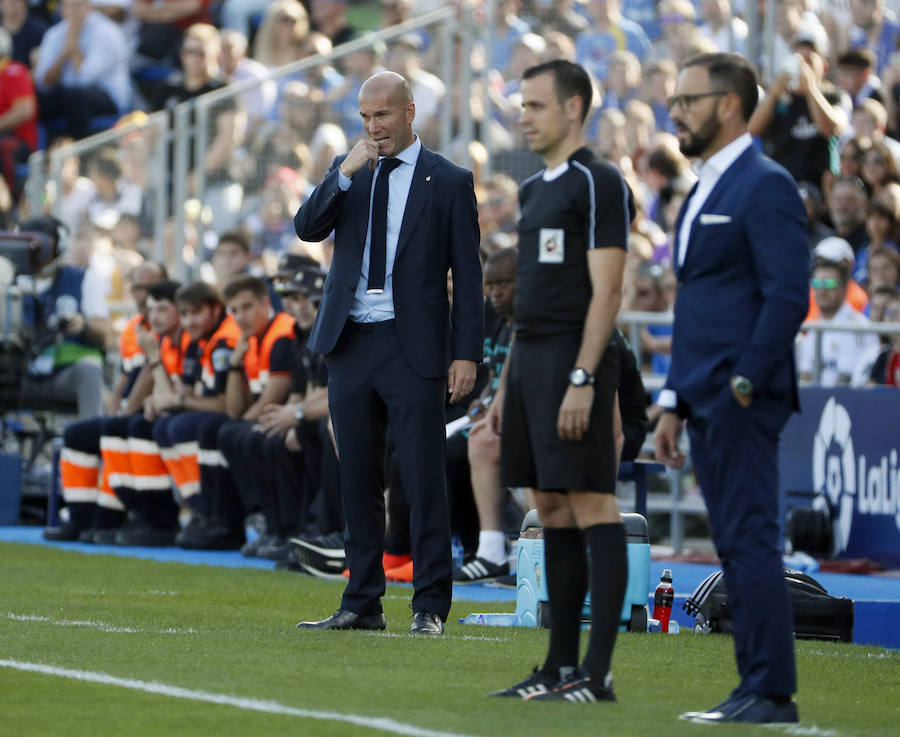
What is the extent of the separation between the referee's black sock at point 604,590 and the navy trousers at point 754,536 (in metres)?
0.37

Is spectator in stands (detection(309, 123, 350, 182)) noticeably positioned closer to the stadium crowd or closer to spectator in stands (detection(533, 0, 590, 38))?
the stadium crowd

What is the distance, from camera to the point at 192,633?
7793 mm

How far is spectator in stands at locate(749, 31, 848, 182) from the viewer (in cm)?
1538

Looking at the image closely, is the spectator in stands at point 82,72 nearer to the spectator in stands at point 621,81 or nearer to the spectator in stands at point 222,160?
the spectator in stands at point 222,160

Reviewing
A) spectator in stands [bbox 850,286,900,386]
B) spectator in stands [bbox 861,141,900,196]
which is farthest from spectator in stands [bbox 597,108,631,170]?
spectator in stands [bbox 850,286,900,386]

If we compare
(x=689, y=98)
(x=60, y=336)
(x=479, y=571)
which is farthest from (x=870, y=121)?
(x=689, y=98)

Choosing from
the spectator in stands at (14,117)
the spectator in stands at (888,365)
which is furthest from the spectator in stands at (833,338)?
the spectator in stands at (14,117)

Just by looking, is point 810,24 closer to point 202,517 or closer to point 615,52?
point 615,52

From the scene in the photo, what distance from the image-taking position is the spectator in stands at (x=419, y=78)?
54.0ft

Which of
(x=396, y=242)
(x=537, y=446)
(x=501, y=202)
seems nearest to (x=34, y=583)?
(x=396, y=242)

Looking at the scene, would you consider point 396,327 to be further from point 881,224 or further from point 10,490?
point 10,490

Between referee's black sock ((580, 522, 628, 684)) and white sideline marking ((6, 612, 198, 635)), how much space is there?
2.48 m

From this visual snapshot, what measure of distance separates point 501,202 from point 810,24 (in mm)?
3252

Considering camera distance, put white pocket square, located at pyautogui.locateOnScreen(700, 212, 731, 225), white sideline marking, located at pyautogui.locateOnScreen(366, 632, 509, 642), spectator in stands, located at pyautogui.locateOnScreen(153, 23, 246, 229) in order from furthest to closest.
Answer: spectator in stands, located at pyautogui.locateOnScreen(153, 23, 246, 229) < white sideline marking, located at pyautogui.locateOnScreen(366, 632, 509, 642) < white pocket square, located at pyautogui.locateOnScreen(700, 212, 731, 225)
